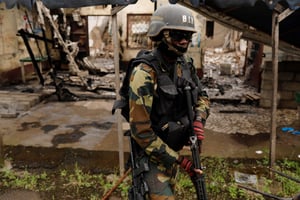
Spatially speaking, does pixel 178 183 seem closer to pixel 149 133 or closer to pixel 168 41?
pixel 149 133

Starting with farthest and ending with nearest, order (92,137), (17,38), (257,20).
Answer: (17,38) → (92,137) → (257,20)

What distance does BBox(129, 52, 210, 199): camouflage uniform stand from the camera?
2.13 m

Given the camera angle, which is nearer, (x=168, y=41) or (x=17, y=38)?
(x=168, y=41)

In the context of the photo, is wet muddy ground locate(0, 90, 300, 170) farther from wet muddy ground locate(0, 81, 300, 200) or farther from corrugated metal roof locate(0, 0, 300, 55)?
corrugated metal roof locate(0, 0, 300, 55)

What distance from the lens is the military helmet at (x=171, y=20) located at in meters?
2.22

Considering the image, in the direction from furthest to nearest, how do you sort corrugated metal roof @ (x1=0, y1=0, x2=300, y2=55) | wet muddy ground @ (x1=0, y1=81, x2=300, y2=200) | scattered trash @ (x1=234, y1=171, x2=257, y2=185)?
wet muddy ground @ (x1=0, y1=81, x2=300, y2=200) < scattered trash @ (x1=234, y1=171, x2=257, y2=185) < corrugated metal roof @ (x1=0, y1=0, x2=300, y2=55)

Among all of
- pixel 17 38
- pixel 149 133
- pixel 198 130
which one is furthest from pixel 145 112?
pixel 17 38

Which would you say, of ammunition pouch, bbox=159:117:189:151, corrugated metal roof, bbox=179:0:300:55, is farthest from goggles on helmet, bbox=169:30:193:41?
corrugated metal roof, bbox=179:0:300:55

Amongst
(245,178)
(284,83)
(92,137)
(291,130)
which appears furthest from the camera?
(284,83)

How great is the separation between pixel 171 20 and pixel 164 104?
2.20 ft

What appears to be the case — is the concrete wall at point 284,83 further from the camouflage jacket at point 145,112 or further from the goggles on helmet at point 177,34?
the camouflage jacket at point 145,112

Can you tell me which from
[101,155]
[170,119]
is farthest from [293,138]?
[170,119]

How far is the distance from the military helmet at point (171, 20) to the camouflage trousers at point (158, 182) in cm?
109

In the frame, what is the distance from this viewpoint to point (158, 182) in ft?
7.50
